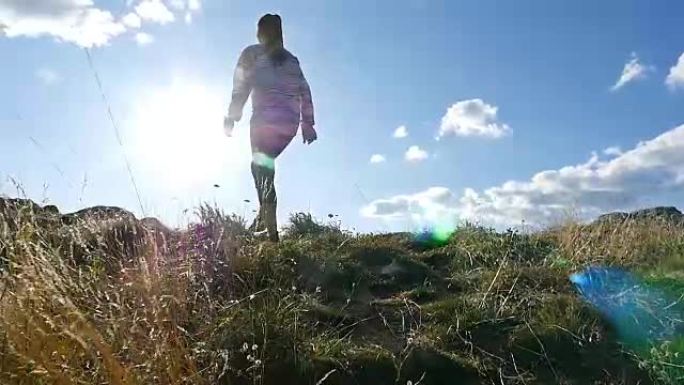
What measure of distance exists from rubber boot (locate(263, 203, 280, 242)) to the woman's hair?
1.31m

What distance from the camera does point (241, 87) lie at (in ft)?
20.3

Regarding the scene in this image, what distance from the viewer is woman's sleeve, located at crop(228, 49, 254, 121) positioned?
6164mm

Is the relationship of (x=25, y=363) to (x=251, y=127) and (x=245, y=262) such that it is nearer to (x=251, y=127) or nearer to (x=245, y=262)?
(x=245, y=262)

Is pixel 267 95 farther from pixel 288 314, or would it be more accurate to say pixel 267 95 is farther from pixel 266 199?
pixel 288 314

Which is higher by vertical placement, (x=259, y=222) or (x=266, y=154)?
(x=266, y=154)

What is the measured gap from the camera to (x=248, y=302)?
10.1 feet

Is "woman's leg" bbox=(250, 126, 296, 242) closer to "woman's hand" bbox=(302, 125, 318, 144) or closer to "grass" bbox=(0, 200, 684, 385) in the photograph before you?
"woman's hand" bbox=(302, 125, 318, 144)

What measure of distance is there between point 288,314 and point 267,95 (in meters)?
3.29

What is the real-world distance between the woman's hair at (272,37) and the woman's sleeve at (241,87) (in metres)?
0.19

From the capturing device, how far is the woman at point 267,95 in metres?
6.08

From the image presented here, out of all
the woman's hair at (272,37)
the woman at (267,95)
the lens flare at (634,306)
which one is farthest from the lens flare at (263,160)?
the lens flare at (634,306)

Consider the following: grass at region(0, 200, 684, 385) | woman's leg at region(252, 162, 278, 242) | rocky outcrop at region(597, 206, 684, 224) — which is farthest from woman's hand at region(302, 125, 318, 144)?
rocky outcrop at region(597, 206, 684, 224)

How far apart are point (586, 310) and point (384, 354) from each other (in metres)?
1.22

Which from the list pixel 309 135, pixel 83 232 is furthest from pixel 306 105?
pixel 83 232
